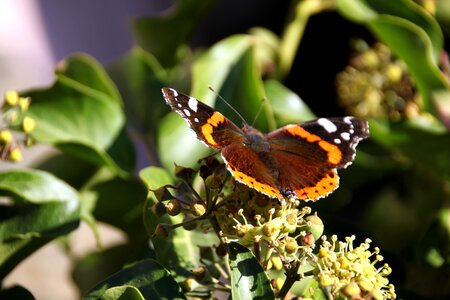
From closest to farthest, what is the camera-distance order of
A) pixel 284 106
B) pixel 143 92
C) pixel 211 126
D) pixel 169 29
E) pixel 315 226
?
pixel 315 226 < pixel 211 126 < pixel 284 106 < pixel 143 92 < pixel 169 29

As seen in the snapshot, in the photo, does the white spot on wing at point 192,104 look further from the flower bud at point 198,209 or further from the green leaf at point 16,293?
the green leaf at point 16,293

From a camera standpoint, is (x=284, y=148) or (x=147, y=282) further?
(x=284, y=148)

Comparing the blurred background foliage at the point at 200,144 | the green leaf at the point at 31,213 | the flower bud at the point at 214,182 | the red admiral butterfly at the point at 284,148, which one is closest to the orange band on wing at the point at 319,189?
the red admiral butterfly at the point at 284,148

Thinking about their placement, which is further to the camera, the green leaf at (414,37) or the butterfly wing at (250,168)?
the green leaf at (414,37)

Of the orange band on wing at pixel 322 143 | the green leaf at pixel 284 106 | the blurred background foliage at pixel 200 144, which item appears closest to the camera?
the orange band on wing at pixel 322 143

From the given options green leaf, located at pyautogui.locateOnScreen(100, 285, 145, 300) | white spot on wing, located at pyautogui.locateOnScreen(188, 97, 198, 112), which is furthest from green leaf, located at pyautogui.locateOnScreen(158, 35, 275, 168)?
green leaf, located at pyautogui.locateOnScreen(100, 285, 145, 300)

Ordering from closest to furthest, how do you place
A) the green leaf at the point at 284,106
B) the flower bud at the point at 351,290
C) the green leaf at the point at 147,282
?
the flower bud at the point at 351,290
the green leaf at the point at 147,282
the green leaf at the point at 284,106

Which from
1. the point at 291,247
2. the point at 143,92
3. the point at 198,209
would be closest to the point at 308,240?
the point at 291,247

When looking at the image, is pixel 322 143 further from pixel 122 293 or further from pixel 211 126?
pixel 122 293
